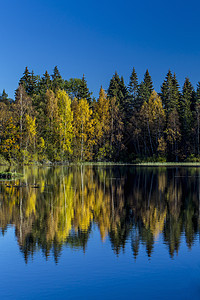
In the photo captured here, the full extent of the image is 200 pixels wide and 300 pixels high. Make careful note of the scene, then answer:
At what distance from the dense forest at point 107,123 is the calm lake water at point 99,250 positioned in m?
46.3

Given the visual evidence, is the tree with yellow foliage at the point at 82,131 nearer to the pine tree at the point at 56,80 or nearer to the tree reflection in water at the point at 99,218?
the pine tree at the point at 56,80

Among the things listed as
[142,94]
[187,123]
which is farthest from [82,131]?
[187,123]

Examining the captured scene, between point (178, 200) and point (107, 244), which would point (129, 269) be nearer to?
point (107, 244)

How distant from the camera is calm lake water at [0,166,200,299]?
8227 mm

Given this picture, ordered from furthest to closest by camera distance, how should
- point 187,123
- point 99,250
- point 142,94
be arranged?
point 142,94 → point 187,123 → point 99,250

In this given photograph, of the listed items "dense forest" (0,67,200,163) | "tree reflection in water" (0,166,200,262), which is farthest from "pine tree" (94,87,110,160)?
"tree reflection in water" (0,166,200,262)

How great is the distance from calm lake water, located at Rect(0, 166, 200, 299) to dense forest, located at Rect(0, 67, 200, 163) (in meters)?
46.3

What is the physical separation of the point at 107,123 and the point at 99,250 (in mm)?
70093

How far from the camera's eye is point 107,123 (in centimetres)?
8069

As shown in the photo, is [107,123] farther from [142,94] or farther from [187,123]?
[187,123]

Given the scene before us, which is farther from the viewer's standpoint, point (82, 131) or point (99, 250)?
point (82, 131)

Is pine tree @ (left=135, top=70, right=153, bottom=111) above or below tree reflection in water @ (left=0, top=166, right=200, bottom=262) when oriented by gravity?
above

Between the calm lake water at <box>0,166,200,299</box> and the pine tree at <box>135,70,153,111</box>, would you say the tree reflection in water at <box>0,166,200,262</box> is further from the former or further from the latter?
the pine tree at <box>135,70,153,111</box>

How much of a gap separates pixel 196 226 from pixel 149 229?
2001mm
